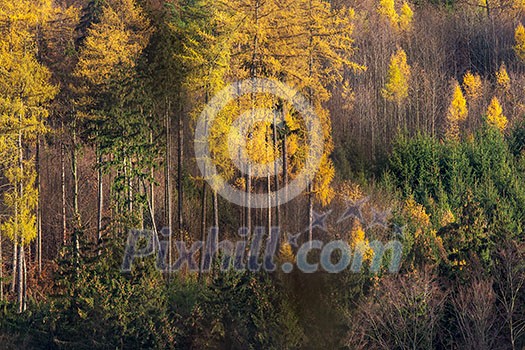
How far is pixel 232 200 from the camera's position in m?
41.5

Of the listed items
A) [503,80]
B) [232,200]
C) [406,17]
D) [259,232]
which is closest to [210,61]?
[259,232]

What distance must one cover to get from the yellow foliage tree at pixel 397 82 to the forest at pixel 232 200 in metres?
8.40

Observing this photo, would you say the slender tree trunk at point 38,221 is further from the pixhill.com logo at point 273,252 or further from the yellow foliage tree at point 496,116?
the yellow foliage tree at point 496,116

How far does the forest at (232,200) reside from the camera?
26.8 metres

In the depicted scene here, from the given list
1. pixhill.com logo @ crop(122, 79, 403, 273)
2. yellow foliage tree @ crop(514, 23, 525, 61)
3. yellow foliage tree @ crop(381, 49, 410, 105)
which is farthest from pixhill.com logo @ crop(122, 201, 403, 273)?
yellow foliage tree @ crop(514, 23, 525, 61)


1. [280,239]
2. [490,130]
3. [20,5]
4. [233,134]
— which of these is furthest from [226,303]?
[490,130]

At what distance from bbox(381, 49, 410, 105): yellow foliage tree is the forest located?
8404 millimetres

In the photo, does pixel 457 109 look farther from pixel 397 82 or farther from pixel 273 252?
pixel 273 252

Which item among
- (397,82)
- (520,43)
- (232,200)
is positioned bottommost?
(232,200)

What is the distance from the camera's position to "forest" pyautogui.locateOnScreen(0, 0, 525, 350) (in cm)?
2681

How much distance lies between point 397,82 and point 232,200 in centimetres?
2206

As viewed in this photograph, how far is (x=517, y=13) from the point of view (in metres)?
79.9

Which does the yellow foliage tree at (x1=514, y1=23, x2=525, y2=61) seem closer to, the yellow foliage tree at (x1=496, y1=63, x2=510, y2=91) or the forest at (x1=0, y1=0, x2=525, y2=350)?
the yellow foliage tree at (x1=496, y1=63, x2=510, y2=91)

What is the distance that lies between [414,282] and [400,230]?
27.7ft
